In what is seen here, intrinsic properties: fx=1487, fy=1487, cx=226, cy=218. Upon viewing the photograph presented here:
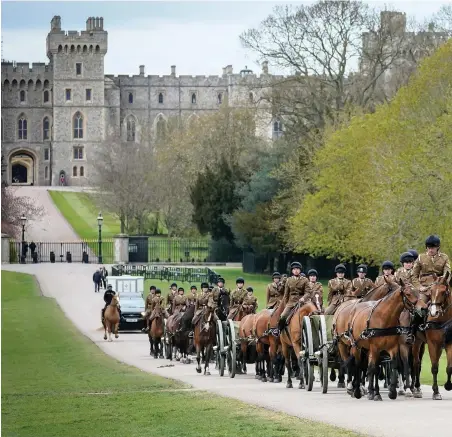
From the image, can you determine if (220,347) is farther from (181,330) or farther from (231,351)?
(181,330)

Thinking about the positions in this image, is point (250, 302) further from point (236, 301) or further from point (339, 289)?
point (339, 289)

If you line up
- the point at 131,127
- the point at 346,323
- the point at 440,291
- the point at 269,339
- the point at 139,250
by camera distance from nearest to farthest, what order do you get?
the point at 440,291 < the point at 346,323 < the point at 269,339 < the point at 139,250 < the point at 131,127

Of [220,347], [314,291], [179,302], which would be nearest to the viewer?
[314,291]

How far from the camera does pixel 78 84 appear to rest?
16175 cm

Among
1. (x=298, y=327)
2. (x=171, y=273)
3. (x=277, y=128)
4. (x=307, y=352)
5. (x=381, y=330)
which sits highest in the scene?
(x=277, y=128)

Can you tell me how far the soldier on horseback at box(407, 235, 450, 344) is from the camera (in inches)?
749

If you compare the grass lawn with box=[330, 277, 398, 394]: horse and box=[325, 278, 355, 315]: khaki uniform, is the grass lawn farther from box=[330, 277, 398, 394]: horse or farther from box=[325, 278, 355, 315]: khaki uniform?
box=[325, 278, 355, 315]: khaki uniform

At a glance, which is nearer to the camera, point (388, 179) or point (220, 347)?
point (220, 347)

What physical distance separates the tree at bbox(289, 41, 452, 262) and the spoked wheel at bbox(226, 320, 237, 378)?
748 inches

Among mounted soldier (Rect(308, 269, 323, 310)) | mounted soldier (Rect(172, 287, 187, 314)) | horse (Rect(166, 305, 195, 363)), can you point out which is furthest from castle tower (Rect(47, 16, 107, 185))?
mounted soldier (Rect(308, 269, 323, 310))

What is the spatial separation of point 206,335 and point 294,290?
6.17 meters

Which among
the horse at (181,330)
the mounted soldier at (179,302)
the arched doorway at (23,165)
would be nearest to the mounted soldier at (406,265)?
the horse at (181,330)

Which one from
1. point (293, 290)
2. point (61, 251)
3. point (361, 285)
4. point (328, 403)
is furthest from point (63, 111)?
point (328, 403)

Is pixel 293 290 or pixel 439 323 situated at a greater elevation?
pixel 293 290
